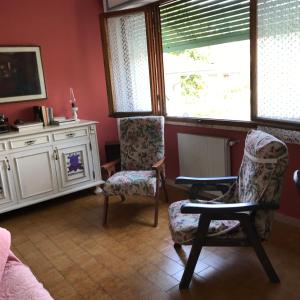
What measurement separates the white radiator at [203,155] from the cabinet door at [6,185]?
1720 mm

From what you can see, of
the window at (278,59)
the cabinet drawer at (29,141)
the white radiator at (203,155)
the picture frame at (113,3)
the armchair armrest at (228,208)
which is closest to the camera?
the armchair armrest at (228,208)

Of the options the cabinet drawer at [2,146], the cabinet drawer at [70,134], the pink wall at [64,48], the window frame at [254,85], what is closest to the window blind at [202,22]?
the window frame at [254,85]

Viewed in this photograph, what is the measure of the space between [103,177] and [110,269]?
6.47 feet

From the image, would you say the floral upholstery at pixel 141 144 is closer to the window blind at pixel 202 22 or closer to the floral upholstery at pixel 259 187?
the window blind at pixel 202 22

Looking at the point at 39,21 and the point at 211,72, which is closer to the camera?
the point at 211,72

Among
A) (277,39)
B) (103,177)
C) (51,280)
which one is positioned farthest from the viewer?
(103,177)

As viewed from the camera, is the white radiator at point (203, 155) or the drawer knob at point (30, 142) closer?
the white radiator at point (203, 155)

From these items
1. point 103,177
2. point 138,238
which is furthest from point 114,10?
point 138,238

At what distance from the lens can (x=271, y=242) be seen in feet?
8.29

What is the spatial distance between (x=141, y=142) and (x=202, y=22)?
128cm

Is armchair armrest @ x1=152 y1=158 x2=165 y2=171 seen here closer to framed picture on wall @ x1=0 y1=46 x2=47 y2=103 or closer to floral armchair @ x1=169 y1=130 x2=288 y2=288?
floral armchair @ x1=169 y1=130 x2=288 y2=288

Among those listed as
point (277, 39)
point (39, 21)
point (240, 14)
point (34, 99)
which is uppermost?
point (39, 21)

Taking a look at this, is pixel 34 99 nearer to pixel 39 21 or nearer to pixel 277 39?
pixel 39 21

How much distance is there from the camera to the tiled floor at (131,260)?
2.05 metres
